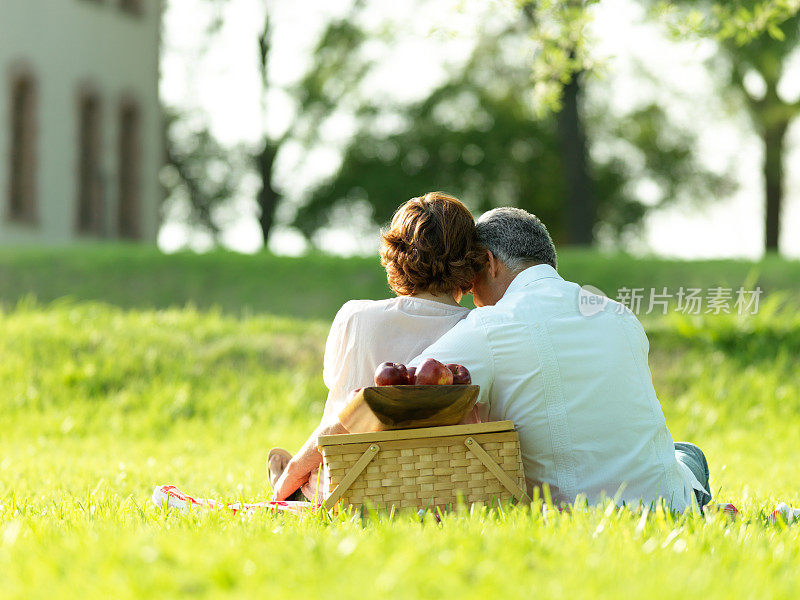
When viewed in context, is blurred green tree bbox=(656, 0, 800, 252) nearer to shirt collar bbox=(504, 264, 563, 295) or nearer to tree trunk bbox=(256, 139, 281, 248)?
tree trunk bbox=(256, 139, 281, 248)

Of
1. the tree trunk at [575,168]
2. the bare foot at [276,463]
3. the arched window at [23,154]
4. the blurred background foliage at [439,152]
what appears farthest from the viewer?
the blurred background foliage at [439,152]

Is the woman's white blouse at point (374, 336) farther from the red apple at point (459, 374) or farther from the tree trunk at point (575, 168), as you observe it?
the tree trunk at point (575, 168)

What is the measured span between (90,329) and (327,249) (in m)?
7.43

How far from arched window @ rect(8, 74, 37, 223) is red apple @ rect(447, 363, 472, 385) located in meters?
19.9

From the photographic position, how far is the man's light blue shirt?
413 cm

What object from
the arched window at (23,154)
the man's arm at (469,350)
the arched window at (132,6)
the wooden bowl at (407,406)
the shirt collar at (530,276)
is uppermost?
the arched window at (132,6)

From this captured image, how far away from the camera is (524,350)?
413 cm

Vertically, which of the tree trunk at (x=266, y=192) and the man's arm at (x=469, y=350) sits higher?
the tree trunk at (x=266, y=192)

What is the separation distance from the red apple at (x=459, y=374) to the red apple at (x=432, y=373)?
0.19ft

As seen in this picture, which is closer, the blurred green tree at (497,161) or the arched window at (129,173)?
the arched window at (129,173)

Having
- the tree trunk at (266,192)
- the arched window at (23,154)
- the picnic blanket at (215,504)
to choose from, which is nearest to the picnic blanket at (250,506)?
the picnic blanket at (215,504)

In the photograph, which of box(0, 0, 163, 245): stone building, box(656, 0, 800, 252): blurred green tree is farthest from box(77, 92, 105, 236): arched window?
box(656, 0, 800, 252): blurred green tree

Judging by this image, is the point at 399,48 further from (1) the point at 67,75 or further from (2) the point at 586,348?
(2) the point at 586,348

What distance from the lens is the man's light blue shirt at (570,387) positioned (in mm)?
4133
